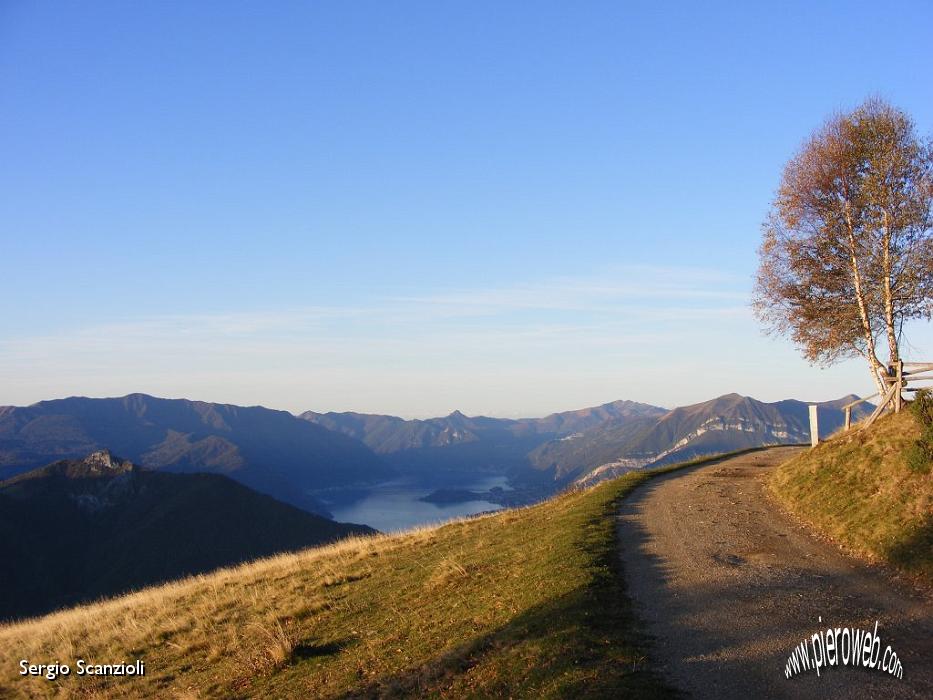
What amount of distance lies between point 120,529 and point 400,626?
165 m

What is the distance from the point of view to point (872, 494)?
1714 cm

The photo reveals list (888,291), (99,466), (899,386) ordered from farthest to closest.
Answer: (99,466) → (888,291) → (899,386)

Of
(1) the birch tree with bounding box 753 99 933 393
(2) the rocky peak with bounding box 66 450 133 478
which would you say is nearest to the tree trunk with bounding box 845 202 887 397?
(1) the birch tree with bounding box 753 99 933 393

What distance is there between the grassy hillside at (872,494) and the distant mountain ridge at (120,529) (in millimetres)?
107101

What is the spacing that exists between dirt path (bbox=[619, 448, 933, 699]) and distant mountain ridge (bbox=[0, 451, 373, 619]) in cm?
10907

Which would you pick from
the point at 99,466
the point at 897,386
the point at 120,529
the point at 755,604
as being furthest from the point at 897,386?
the point at 99,466

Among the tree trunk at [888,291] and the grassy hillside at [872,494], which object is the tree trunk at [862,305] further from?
the grassy hillside at [872,494]

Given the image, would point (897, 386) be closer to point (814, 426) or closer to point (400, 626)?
point (814, 426)

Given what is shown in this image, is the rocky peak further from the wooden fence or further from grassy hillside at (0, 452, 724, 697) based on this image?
the wooden fence

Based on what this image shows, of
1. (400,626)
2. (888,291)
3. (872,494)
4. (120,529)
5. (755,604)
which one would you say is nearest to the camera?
(755,604)

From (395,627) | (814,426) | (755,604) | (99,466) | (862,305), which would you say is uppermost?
(862,305)

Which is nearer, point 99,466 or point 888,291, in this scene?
point 888,291

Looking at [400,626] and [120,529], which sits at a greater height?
[400,626]

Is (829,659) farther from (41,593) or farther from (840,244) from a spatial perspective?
(41,593)
